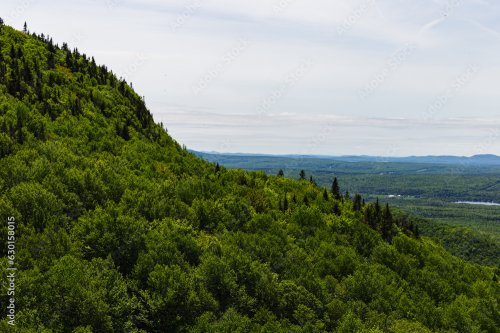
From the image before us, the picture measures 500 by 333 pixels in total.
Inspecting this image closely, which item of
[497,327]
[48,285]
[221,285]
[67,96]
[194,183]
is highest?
[67,96]

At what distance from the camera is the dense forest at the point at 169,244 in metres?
65.4

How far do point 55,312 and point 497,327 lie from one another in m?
93.5

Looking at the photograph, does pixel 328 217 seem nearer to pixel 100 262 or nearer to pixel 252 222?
pixel 252 222

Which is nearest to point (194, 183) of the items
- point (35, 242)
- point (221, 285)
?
point (221, 285)

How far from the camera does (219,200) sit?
4744 inches

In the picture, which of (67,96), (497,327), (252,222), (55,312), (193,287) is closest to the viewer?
(55,312)

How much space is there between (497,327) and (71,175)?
9867 cm

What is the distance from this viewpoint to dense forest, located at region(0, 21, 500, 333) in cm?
6544

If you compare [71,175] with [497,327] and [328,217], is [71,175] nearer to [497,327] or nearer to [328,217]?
[328,217]

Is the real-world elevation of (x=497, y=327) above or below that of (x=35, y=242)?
below

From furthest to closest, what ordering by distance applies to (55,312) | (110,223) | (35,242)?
(110,223) < (35,242) < (55,312)

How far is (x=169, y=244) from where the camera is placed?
80.9 m

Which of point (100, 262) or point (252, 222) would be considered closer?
point (100, 262)

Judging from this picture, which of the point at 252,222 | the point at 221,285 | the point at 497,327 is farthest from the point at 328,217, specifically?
the point at 221,285
